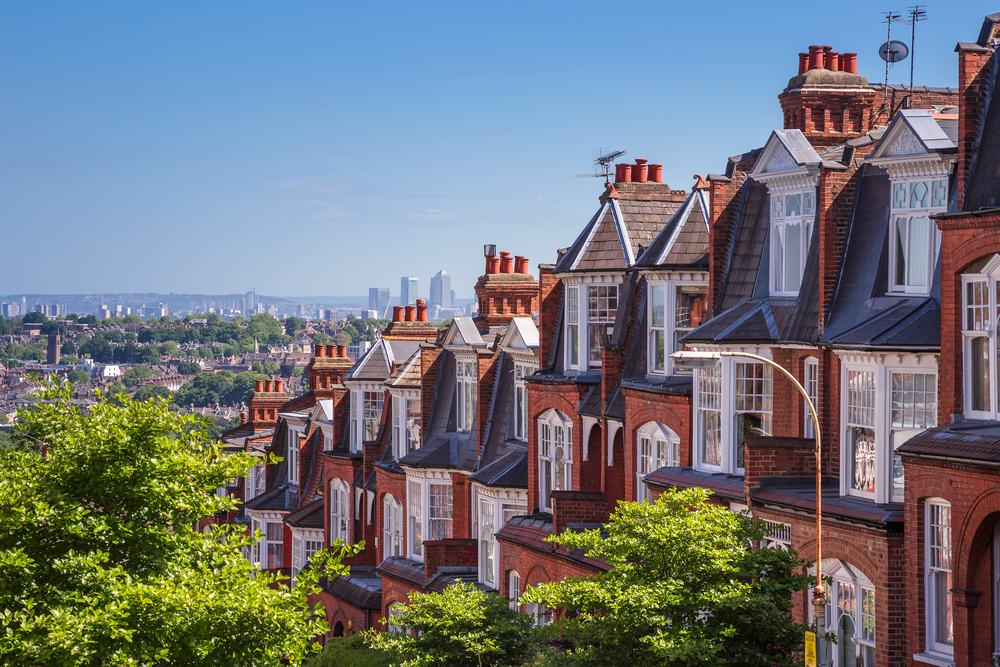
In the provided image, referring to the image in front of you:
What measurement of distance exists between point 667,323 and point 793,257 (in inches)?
191

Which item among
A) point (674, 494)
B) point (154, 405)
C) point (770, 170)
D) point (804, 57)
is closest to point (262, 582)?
point (154, 405)

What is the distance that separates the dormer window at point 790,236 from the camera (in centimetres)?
2759

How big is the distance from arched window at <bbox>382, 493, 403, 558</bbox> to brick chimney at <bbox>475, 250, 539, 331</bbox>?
9.34 meters

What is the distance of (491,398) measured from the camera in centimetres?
4269

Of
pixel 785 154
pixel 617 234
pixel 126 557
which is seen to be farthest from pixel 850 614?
pixel 617 234

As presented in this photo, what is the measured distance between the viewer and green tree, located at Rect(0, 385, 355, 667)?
20031mm

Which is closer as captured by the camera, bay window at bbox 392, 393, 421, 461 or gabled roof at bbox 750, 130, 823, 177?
gabled roof at bbox 750, 130, 823, 177

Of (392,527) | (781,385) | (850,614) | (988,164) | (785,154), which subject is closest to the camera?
(988,164)

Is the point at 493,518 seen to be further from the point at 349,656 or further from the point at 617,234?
the point at 617,234

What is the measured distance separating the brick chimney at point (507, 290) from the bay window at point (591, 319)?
17.3m

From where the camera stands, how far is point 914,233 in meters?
Answer: 24.4

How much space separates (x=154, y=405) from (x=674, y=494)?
9508 millimetres

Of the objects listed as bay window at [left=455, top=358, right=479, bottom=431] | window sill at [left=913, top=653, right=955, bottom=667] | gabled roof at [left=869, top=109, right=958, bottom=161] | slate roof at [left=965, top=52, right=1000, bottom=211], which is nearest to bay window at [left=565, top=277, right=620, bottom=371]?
bay window at [left=455, top=358, right=479, bottom=431]

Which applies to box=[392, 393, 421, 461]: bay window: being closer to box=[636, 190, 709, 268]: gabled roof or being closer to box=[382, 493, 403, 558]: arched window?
box=[382, 493, 403, 558]: arched window
